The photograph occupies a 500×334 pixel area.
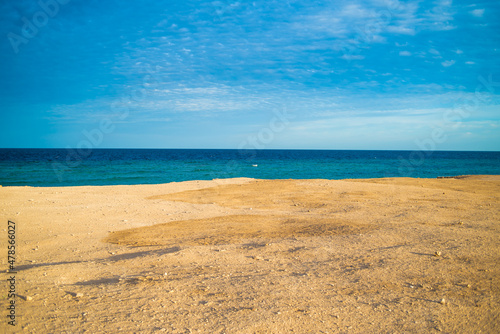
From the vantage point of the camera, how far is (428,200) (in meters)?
12.8

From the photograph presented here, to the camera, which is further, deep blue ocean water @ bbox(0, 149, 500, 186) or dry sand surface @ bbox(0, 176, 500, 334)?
deep blue ocean water @ bbox(0, 149, 500, 186)

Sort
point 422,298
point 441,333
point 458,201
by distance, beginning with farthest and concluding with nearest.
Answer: point 458,201 → point 422,298 → point 441,333

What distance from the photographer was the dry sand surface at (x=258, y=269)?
384 centimetres

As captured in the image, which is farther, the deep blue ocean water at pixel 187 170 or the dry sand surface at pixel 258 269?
the deep blue ocean water at pixel 187 170

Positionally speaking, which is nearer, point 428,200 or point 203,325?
point 203,325

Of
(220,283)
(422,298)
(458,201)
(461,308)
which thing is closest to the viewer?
(461,308)

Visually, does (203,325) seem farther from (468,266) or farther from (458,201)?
(458,201)

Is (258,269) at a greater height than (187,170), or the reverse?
(258,269)

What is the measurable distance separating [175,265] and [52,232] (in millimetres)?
4980

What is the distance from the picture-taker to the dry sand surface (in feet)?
12.6

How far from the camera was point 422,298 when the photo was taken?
172 inches

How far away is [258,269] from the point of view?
5.52 m

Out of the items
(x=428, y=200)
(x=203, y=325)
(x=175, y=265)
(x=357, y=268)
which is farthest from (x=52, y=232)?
(x=428, y=200)

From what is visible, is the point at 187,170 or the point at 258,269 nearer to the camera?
the point at 258,269
